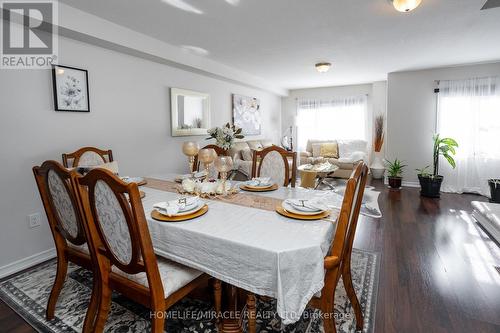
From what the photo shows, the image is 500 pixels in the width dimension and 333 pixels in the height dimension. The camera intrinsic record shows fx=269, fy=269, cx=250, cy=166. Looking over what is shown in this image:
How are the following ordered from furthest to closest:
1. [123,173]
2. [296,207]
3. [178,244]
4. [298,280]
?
[123,173] → [296,207] → [178,244] → [298,280]

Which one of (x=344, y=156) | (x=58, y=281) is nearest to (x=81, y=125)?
(x=58, y=281)

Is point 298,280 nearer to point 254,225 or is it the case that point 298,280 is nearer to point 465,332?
point 254,225

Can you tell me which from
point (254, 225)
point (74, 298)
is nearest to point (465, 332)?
point (254, 225)

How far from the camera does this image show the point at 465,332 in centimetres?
155

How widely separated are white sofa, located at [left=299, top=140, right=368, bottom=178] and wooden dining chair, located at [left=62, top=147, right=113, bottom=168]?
423 cm

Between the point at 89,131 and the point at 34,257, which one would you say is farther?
the point at 89,131

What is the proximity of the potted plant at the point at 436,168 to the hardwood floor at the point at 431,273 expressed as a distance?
73cm

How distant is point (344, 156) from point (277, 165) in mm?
4383

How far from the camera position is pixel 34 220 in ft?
7.99

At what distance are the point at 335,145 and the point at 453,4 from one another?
4.30 meters

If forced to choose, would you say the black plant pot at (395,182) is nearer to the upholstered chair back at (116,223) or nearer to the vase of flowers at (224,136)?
the vase of flowers at (224,136)

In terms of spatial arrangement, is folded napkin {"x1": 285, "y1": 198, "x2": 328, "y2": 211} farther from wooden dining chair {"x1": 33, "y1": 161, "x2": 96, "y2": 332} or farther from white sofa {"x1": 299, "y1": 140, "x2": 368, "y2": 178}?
white sofa {"x1": 299, "y1": 140, "x2": 368, "y2": 178}

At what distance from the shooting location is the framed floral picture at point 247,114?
5.36 meters

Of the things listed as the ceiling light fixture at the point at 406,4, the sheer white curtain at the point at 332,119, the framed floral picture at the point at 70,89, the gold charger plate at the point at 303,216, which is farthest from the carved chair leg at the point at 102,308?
the sheer white curtain at the point at 332,119
